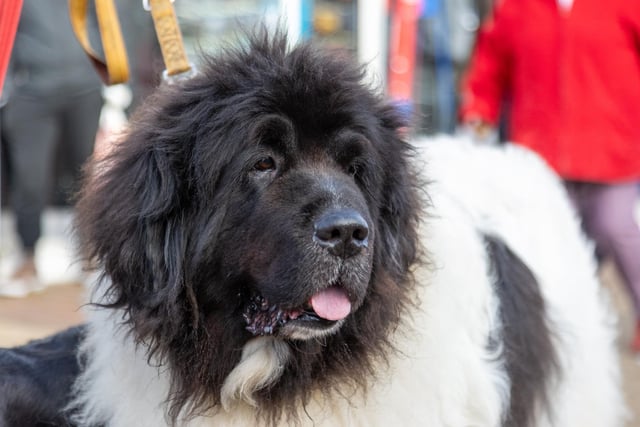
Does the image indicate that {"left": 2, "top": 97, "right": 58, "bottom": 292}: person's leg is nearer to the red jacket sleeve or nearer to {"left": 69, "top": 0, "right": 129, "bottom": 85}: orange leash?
the red jacket sleeve

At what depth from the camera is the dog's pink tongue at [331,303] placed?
8.48 feet

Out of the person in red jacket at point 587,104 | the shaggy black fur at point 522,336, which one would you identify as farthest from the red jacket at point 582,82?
the shaggy black fur at point 522,336

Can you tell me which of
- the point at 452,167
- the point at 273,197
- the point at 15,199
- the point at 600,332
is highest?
the point at 273,197

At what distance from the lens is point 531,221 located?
12.1 feet

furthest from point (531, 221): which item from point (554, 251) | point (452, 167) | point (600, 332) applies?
point (600, 332)

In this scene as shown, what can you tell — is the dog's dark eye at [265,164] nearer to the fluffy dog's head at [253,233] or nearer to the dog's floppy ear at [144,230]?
the fluffy dog's head at [253,233]

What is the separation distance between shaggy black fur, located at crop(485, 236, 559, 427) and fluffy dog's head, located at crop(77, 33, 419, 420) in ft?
1.76

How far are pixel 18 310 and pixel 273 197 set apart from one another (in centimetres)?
383

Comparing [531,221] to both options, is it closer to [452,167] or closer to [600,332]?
[452,167]

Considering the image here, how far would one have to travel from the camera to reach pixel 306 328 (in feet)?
8.52

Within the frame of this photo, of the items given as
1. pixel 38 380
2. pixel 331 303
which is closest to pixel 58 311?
pixel 38 380

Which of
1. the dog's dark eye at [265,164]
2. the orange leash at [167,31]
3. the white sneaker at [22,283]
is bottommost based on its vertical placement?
the white sneaker at [22,283]

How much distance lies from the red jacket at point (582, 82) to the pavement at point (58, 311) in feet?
3.64

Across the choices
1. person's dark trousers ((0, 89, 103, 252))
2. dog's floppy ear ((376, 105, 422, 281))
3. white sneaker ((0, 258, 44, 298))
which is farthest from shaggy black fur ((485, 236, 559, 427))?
white sneaker ((0, 258, 44, 298))
